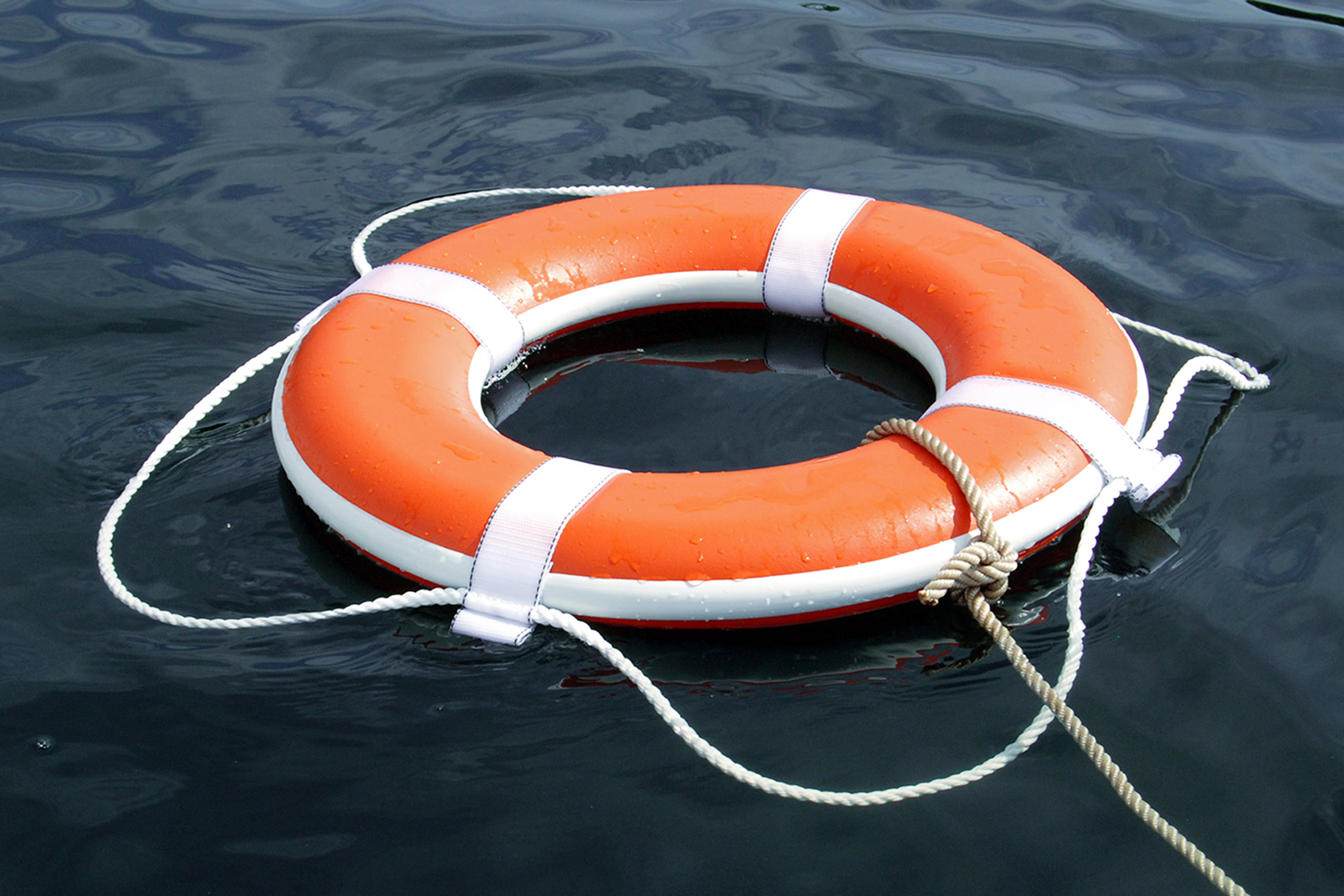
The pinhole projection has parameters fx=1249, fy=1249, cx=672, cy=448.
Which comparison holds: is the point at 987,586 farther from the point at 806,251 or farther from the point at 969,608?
the point at 806,251

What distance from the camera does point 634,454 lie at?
2168mm

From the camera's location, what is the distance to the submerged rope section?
1.51 m

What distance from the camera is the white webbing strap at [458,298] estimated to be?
2191 mm

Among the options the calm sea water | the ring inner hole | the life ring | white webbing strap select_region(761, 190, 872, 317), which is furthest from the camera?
white webbing strap select_region(761, 190, 872, 317)

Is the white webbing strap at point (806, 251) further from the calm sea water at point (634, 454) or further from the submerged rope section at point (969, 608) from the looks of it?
the submerged rope section at point (969, 608)

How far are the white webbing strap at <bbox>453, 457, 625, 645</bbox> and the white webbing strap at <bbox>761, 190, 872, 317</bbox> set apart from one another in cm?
84

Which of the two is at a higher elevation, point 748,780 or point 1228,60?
point 1228,60

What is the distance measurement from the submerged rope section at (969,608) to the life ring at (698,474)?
1.2 inches

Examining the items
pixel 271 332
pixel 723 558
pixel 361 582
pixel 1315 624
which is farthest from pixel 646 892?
pixel 271 332

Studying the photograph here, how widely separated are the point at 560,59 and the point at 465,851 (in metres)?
2.70

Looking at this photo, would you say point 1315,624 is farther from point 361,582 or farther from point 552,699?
point 361,582

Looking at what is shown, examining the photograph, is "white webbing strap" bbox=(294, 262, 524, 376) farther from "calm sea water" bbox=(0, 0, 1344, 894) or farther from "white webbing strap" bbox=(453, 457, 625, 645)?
"white webbing strap" bbox=(453, 457, 625, 645)

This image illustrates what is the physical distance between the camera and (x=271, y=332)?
2.54m

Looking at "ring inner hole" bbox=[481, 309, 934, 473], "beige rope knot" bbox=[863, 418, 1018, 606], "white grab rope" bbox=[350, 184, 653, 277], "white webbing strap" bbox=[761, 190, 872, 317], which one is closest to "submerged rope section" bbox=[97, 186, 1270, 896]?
"beige rope knot" bbox=[863, 418, 1018, 606]
